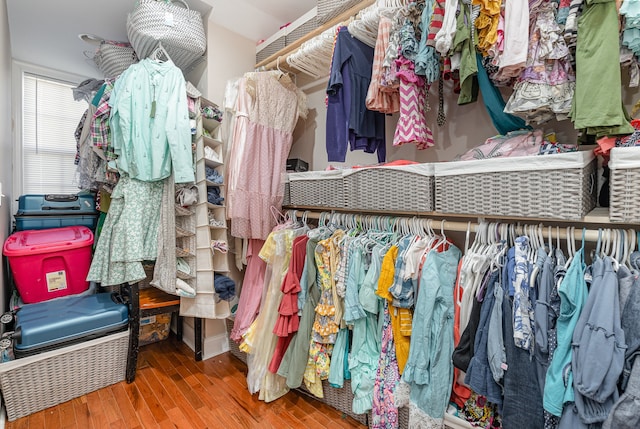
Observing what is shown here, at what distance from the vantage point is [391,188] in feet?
4.80

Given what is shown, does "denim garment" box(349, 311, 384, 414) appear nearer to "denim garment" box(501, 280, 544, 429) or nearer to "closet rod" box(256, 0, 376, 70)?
"denim garment" box(501, 280, 544, 429)

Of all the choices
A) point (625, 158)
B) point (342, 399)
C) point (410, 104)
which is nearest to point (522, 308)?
point (625, 158)

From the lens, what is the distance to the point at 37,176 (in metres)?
3.26

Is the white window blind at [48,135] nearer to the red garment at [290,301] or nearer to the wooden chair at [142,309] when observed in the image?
the wooden chair at [142,309]

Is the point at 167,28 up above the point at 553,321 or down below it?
above

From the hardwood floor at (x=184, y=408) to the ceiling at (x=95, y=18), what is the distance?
2556 mm

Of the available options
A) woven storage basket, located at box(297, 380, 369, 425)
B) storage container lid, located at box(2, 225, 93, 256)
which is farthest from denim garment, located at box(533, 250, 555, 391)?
storage container lid, located at box(2, 225, 93, 256)

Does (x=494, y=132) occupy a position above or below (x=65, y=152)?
below

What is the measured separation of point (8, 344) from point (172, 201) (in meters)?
1.09

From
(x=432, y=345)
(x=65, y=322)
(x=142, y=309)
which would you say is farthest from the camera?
(x=142, y=309)

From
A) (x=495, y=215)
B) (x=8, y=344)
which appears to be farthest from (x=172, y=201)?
(x=495, y=215)

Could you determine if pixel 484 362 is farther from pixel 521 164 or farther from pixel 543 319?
pixel 521 164

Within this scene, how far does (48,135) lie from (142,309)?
8.70ft

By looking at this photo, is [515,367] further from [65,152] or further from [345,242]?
[65,152]
